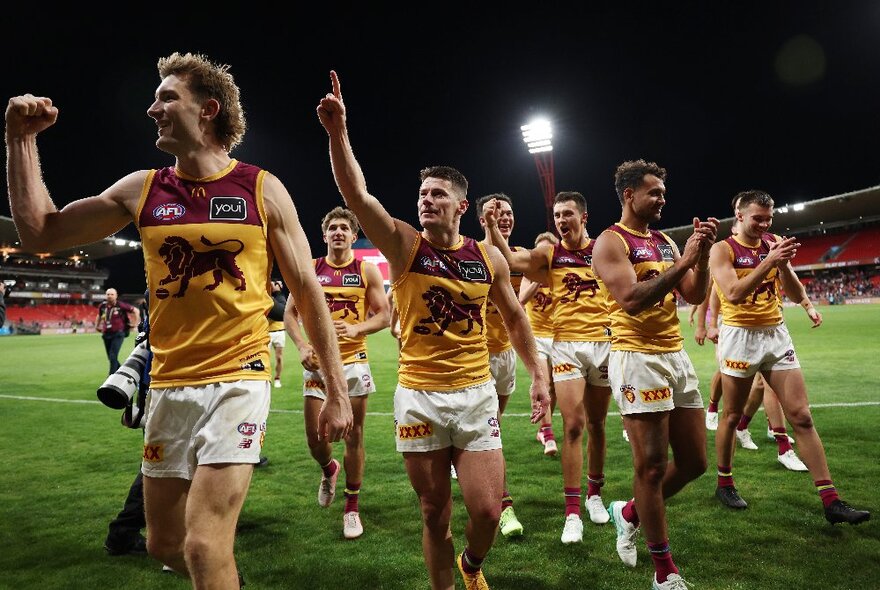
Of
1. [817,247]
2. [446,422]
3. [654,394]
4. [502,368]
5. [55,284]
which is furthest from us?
[55,284]

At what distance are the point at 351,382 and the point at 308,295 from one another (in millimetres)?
3090

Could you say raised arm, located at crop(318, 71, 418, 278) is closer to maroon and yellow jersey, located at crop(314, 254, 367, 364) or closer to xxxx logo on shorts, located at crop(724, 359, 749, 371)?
maroon and yellow jersey, located at crop(314, 254, 367, 364)

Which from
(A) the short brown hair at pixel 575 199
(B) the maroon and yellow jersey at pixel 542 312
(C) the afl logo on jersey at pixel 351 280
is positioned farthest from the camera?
(B) the maroon and yellow jersey at pixel 542 312

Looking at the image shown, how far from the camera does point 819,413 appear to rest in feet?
28.6

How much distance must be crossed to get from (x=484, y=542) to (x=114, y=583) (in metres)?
Answer: 2.64

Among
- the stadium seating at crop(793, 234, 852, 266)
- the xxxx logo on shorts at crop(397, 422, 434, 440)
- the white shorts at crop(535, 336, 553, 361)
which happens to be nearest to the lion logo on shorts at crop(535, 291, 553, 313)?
the white shorts at crop(535, 336, 553, 361)

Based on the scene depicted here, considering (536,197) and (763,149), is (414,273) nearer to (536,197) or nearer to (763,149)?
(763,149)

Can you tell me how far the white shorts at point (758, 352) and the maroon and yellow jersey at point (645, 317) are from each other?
166cm

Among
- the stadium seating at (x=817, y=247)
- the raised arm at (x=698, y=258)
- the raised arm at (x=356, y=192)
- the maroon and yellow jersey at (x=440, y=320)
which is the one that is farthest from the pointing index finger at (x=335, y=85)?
the stadium seating at (x=817, y=247)

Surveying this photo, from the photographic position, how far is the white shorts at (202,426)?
2.40 m

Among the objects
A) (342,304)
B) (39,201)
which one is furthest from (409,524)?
(39,201)

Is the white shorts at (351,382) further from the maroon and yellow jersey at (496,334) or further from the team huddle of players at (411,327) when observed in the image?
the maroon and yellow jersey at (496,334)

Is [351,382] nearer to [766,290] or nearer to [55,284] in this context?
[766,290]

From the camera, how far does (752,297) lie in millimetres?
5629
